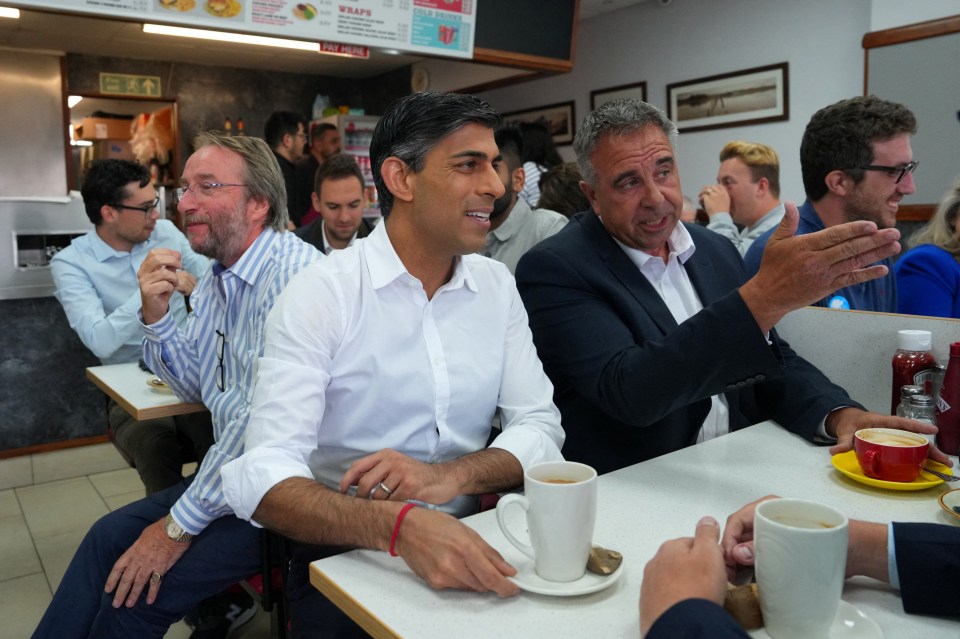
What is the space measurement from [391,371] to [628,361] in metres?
0.45

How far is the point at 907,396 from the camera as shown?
5.15ft

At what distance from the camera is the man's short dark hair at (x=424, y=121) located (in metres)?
1.46

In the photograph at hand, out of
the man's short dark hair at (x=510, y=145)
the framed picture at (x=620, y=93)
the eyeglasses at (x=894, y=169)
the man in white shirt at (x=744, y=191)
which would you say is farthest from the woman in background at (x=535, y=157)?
the eyeglasses at (x=894, y=169)

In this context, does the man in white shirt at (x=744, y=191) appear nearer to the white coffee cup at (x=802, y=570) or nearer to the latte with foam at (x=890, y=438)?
the latte with foam at (x=890, y=438)

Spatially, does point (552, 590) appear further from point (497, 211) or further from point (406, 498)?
point (497, 211)

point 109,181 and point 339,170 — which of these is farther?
point 339,170

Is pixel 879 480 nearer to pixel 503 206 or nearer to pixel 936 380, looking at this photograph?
pixel 936 380

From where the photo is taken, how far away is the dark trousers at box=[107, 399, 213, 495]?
2602mm

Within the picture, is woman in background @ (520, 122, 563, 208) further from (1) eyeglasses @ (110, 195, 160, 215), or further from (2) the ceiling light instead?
(1) eyeglasses @ (110, 195, 160, 215)

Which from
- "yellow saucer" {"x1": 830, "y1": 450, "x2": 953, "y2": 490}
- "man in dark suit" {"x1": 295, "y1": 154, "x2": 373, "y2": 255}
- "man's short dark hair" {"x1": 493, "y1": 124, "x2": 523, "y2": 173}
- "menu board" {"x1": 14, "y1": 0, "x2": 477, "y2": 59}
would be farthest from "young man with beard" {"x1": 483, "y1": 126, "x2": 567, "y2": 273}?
"yellow saucer" {"x1": 830, "y1": 450, "x2": 953, "y2": 490}

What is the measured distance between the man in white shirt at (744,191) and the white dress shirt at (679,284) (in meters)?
2.07

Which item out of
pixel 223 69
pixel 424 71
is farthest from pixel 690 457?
pixel 223 69

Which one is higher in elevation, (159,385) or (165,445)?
(159,385)

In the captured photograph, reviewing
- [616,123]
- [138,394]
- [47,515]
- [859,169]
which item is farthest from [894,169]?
[47,515]
